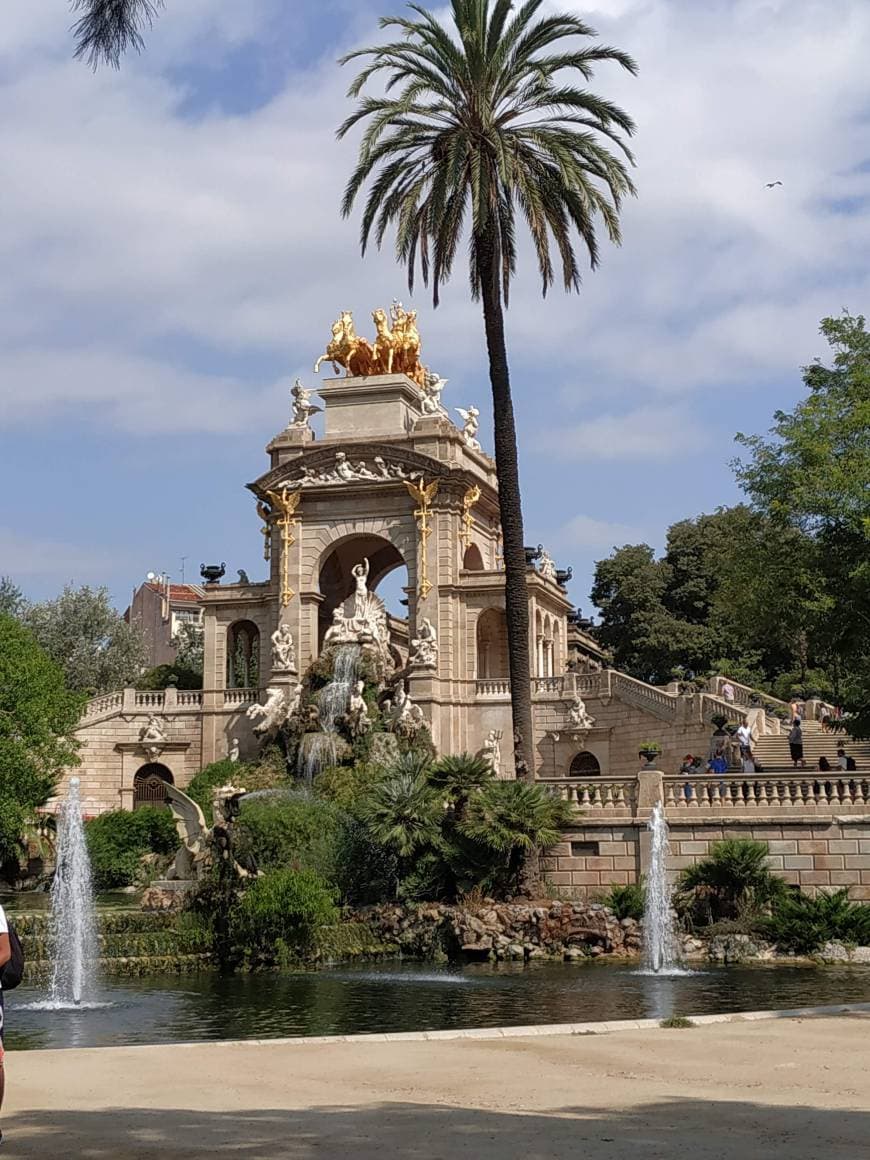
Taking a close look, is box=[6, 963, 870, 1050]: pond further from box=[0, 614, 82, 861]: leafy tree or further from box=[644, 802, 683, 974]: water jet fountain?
box=[0, 614, 82, 861]: leafy tree

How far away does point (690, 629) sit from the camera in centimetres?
6794

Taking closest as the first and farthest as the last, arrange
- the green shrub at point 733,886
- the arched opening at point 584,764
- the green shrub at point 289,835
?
the green shrub at point 733,886 → the green shrub at point 289,835 → the arched opening at point 584,764

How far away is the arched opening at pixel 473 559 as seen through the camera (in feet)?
177

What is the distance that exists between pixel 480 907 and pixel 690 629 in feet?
137

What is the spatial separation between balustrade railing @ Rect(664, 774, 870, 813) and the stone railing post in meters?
0.20

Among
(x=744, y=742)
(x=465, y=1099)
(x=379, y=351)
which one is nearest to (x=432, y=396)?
(x=379, y=351)

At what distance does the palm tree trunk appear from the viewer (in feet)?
97.5

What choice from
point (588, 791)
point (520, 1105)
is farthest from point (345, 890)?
point (520, 1105)

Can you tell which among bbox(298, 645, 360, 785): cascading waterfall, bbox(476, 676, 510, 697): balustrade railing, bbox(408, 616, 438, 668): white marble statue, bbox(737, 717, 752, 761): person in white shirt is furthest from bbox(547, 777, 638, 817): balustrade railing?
bbox(476, 676, 510, 697): balustrade railing

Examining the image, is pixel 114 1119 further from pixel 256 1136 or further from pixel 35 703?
pixel 35 703

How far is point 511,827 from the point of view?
2861cm

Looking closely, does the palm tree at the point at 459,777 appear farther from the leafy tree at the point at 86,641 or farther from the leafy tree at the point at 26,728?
the leafy tree at the point at 86,641

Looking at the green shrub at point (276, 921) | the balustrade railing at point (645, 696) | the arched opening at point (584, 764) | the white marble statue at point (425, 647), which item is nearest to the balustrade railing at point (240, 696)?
the white marble statue at point (425, 647)

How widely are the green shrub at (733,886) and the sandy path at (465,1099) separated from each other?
11.7 meters
